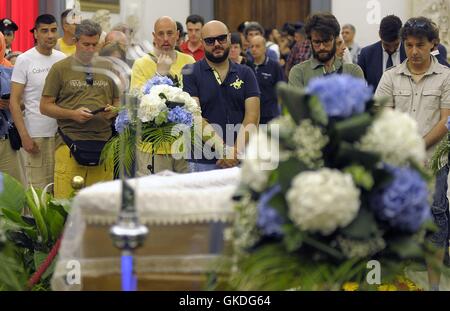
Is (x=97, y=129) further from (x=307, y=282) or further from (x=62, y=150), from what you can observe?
(x=307, y=282)

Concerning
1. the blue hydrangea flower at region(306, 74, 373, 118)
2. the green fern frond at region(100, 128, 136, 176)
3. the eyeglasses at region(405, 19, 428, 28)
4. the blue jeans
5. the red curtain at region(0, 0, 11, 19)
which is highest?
the red curtain at region(0, 0, 11, 19)

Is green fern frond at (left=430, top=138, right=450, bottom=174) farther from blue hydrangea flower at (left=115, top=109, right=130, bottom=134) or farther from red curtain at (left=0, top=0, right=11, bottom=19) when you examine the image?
red curtain at (left=0, top=0, right=11, bottom=19)

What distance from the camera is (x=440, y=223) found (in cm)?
784

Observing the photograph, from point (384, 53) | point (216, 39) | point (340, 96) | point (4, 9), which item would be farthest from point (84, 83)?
point (340, 96)

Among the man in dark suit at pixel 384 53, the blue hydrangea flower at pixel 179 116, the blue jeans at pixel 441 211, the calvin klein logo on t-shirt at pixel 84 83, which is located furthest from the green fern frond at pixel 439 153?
the calvin klein logo on t-shirt at pixel 84 83

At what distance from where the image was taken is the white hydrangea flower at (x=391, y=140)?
12.8ft

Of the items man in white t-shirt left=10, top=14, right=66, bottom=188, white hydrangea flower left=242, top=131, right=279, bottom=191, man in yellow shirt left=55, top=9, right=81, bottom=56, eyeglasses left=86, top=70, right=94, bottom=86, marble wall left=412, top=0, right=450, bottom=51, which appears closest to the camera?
white hydrangea flower left=242, top=131, right=279, bottom=191

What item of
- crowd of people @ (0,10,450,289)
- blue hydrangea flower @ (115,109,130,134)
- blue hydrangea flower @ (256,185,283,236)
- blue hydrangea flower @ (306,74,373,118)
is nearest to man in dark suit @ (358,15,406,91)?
crowd of people @ (0,10,450,289)

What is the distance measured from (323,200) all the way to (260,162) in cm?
37

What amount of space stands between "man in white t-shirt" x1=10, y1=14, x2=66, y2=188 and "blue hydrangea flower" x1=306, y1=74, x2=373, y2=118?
5.49 meters

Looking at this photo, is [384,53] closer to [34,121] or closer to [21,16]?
[34,121]

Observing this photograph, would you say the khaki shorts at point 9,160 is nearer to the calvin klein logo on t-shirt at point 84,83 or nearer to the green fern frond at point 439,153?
the calvin klein logo on t-shirt at point 84,83

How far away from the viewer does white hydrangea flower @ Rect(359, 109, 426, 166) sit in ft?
12.8

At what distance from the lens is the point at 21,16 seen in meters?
12.6
